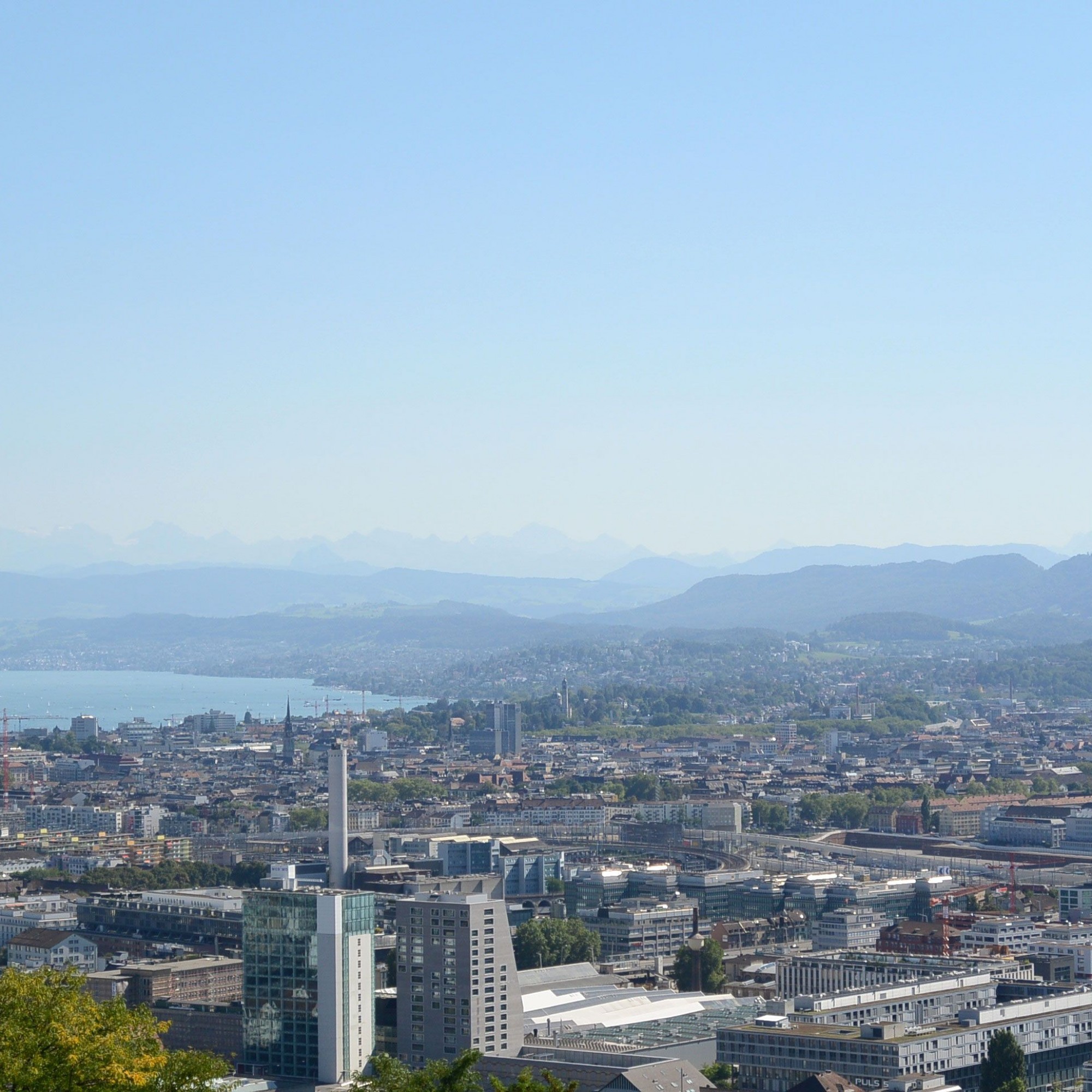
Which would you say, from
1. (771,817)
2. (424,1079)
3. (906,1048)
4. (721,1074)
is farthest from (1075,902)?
(424,1079)

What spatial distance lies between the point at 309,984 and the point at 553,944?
1133cm

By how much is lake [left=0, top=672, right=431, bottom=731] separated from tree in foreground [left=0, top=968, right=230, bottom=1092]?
3807 inches

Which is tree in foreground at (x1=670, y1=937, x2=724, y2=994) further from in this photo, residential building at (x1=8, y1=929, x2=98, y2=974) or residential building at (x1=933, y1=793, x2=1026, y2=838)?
residential building at (x1=933, y1=793, x2=1026, y2=838)

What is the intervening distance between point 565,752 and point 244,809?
91.5 ft

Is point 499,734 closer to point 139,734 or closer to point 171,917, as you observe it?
point 139,734

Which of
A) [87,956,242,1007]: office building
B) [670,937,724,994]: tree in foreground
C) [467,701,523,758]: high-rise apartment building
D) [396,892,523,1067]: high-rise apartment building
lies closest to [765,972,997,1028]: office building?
[396,892,523,1067]: high-rise apartment building

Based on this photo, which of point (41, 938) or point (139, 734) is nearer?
point (41, 938)

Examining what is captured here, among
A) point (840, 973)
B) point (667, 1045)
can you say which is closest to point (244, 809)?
point (840, 973)

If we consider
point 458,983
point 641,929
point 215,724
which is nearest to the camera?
point 458,983

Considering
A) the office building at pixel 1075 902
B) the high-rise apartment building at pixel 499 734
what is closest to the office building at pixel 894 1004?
the office building at pixel 1075 902

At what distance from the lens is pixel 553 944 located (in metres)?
37.8

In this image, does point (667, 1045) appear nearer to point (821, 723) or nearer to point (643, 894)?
point (643, 894)

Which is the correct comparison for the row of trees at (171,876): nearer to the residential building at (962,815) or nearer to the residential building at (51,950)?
the residential building at (51,950)

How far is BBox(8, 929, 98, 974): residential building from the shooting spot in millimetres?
37125
